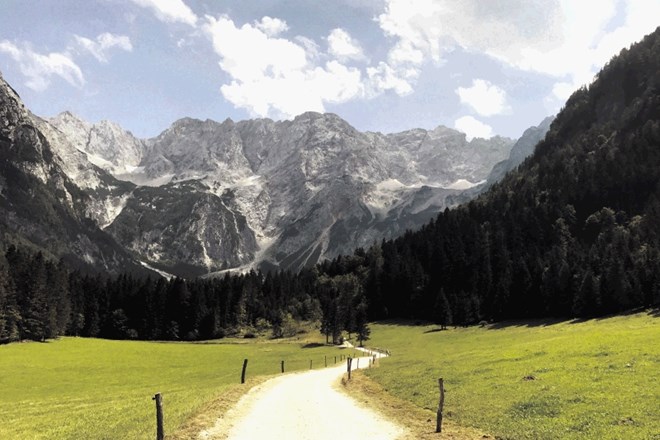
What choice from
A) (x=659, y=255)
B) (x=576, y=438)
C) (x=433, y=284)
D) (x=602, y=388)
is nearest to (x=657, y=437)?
(x=576, y=438)

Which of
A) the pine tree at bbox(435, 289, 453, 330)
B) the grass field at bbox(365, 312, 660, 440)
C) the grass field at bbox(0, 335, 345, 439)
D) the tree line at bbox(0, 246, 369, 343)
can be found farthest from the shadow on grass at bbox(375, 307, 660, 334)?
the grass field at bbox(365, 312, 660, 440)

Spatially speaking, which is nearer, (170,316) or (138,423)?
(138,423)

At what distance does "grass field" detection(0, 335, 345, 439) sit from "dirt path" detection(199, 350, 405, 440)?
286 centimetres

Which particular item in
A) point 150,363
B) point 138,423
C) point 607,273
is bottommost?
point 150,363

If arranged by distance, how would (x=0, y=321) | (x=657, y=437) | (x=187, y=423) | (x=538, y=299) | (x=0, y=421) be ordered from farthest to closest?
(x=538, y=299)
(x=0, y=321)
(x=0, y=421)
(x=187, y=423)
(x=657, y=437)

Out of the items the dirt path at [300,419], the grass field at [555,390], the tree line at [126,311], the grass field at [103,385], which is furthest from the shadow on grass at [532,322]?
the dirt path at [300,419]

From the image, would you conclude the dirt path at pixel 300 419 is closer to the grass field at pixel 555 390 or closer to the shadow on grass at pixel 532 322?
the grass field at pixel 555 390

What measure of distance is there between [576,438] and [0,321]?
447 ft

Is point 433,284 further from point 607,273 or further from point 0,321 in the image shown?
point 0,321

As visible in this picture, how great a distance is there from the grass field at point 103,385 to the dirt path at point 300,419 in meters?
2.86

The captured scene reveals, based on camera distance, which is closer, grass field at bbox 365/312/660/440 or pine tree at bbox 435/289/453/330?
grass field at bbox 365/312/660/440

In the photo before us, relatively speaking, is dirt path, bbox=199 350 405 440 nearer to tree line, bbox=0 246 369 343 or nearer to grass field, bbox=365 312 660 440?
grass field, bbox=365 312 660 440

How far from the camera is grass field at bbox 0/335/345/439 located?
28219mm

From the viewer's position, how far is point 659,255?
125 meters
